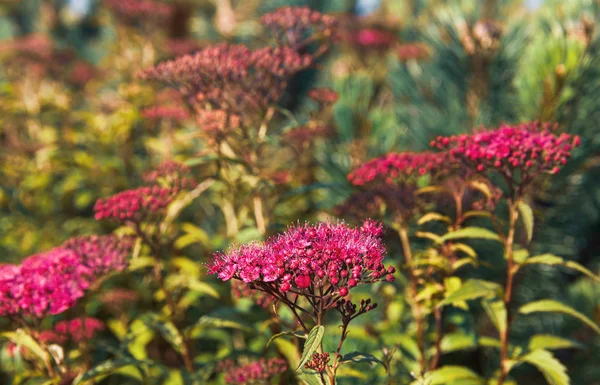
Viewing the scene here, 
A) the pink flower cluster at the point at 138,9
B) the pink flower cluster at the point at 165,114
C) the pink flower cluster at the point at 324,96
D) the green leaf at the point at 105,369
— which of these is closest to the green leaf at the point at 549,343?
the pink flower cluster at the point at 324,96

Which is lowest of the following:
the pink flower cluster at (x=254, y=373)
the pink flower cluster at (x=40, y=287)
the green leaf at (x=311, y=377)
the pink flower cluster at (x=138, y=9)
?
the pink flower cluster at (x=254, y=373)

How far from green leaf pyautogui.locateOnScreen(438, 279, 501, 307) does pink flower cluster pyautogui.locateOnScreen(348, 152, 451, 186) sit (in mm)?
462

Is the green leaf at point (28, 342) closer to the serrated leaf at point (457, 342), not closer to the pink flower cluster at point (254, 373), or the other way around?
the pink flower cluster at point (254, 373)

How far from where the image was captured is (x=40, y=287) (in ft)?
6.32

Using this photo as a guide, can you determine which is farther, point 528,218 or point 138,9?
point 138,9

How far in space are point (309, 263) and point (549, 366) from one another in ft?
3.65

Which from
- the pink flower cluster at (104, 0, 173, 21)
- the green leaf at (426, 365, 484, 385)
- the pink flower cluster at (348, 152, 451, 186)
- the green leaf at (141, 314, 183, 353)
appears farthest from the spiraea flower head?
the green leaf at (426, 365, 484, 385)

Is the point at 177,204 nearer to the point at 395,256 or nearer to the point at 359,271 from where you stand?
the point at 395,256

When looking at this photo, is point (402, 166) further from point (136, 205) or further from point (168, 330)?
point (168, 330)

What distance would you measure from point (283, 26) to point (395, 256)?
1.30 meters

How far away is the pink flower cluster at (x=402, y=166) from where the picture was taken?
214cm

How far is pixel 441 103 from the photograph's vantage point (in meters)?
3.35

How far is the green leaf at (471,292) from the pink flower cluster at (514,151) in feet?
1.30

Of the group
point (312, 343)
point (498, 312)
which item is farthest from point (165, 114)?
point (312, 343)
